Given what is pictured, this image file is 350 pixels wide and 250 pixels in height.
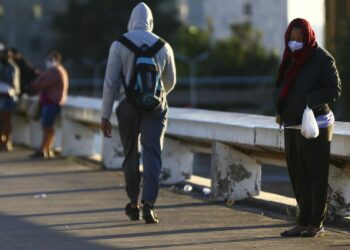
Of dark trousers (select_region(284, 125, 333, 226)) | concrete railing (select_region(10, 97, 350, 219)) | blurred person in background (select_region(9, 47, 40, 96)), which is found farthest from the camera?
blurred person in background (select_region(9, 47, 40, 96))

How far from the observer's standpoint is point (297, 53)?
8.48m

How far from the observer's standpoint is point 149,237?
8.83 metres

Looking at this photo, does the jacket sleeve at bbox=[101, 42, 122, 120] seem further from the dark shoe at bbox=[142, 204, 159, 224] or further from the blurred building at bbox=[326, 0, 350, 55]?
the blurred building at bbox=[326, 0, 350, 55]

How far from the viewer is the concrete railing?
9445 mm

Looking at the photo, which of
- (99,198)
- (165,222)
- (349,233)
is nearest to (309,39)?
(349,233)

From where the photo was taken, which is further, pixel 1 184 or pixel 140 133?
pixel 1 184

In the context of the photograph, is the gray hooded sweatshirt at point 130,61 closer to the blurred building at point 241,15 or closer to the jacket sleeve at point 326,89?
the jacket sleeve at point 326,89

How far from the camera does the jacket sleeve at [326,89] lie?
8383 millimetres

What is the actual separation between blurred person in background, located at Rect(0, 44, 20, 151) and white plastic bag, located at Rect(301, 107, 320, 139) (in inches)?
420

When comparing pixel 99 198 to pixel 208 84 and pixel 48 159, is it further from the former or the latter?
pixel 208 84

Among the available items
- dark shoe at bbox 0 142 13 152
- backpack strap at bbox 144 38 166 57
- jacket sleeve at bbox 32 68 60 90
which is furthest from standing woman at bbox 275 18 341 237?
dark shoe at bbox 0 142 13 152

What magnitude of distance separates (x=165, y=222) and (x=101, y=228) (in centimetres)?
63

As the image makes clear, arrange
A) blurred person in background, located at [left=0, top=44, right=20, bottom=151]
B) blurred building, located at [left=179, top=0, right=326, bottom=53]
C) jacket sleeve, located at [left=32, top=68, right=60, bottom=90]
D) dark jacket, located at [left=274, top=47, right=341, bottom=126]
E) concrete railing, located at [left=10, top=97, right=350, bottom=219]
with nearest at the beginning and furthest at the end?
1. dark jacket, located at [left=274, top=47, right=341, bottom=126]
2. concrete railing, located at [left=10, top=97, right=350, bottom=219]
3. jacket sleeve, located at [left=32, top=68, right=60, bottom=90]
4. blurred person in background, located at [left=0, top=44, right=20, bottom=151]
5. blurred building, located at [left=179, top=0, right=326, bottom=53]

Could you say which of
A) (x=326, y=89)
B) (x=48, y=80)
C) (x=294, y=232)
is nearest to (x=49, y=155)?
(x=48, y=80)
